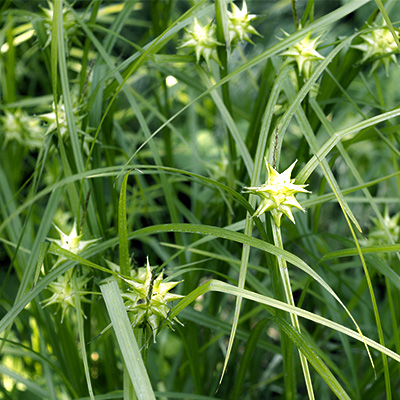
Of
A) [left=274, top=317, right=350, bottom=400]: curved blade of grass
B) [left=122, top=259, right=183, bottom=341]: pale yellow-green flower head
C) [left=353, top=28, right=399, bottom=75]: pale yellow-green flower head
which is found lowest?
[left=274, top=317, right=350, bottom=400]: curved blade of grass

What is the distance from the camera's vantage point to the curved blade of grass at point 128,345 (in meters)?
0.33

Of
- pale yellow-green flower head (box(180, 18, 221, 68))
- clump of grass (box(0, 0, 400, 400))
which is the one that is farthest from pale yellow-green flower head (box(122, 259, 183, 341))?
pale yellow-green flower head (box(180, 18, 221, 68))

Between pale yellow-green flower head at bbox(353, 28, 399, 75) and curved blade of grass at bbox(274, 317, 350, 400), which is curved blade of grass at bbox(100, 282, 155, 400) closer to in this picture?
curved blade of grass at bbox(274, 317, 350, 400)

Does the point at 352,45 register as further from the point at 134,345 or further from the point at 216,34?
the point at 134,345

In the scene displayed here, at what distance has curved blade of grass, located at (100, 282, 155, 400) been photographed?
1.08 ft

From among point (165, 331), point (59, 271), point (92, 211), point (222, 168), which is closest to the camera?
point (59, 271)

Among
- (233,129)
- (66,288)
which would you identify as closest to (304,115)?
(233,129)

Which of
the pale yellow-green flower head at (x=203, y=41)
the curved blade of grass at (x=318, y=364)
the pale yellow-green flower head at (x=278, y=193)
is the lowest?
the curved blade of grass at (x=318, y=364)

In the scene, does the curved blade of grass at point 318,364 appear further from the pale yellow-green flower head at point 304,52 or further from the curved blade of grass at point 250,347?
the pale yellow-green flower head at point 304,52

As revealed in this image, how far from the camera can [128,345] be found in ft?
1.14

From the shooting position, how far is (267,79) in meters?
0.63

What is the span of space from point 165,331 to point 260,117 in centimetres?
50

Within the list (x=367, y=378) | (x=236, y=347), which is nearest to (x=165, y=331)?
(x=236, y=347)

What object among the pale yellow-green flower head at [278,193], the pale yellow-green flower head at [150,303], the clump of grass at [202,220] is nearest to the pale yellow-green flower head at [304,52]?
the clump of grass at [202,220]
